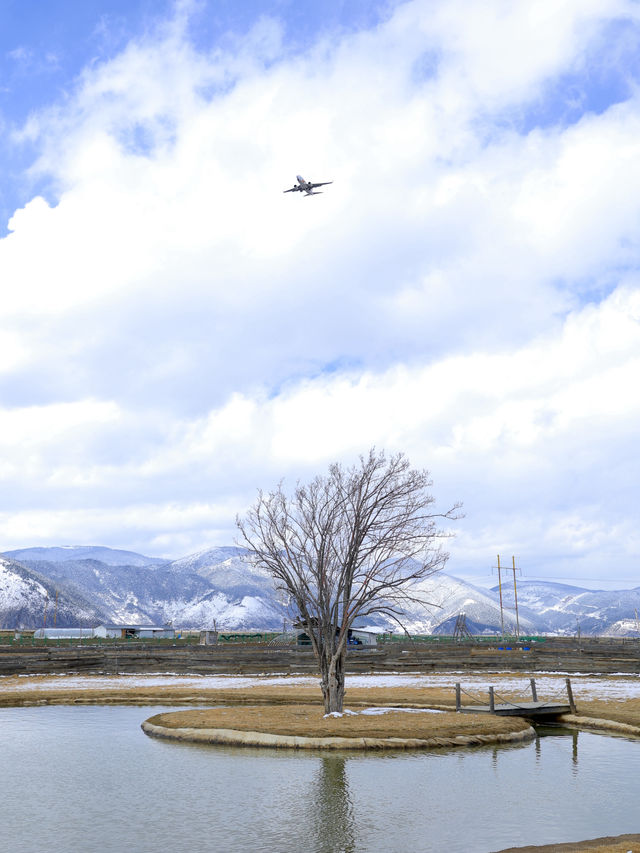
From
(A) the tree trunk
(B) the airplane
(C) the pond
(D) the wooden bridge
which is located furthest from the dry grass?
(B) the airplane

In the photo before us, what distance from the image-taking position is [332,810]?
1614 centimetres

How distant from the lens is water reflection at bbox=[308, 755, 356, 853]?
542 inches

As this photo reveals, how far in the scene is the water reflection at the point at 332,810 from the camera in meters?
13.8

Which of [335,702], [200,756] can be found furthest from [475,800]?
[335,702]

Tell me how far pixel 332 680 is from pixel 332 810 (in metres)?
11.9

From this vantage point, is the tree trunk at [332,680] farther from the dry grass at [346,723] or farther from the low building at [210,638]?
the low building at [210,638]

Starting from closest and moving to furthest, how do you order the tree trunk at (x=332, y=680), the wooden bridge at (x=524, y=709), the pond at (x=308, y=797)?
1. the pond at (x=308, y=797)
2. the tree trunk at (x=332, y=680)
3. the wooden bridge at (x=524, y=709)

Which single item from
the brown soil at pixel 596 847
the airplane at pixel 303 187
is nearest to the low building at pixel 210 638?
the airplane at pixel 303 187

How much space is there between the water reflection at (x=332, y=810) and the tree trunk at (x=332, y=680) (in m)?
6.35

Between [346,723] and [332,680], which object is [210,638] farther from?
[346,723]

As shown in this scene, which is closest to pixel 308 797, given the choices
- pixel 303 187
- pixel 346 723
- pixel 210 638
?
pixel 346 723

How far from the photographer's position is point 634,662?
185ft

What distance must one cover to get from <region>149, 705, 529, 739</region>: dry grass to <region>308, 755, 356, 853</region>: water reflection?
372 cm

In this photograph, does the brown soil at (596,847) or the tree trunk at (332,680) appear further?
the tree trunk at (332,680)
